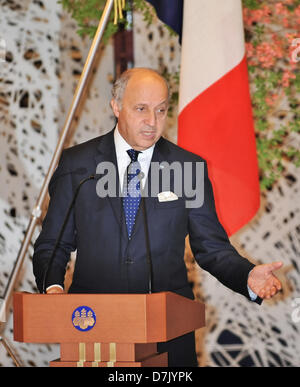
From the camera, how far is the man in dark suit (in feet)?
7.41

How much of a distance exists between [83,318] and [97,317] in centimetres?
4

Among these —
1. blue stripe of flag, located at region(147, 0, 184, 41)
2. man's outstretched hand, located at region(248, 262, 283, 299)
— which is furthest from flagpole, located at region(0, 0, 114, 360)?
man's outstretched hand, located at region(248, 262, 283, 299)

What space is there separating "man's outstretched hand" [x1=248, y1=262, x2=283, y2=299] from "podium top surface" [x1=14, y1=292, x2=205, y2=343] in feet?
1.16

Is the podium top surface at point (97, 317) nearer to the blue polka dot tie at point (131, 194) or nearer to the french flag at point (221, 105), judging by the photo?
the blue polka dot tie at point (131, 194)

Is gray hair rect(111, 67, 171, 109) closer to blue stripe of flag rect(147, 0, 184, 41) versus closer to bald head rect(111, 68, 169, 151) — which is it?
bald head rect(111, 68, 169, 151)

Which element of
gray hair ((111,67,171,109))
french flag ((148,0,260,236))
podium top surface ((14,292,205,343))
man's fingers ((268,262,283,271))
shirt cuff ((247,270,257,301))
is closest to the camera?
podium top surface ((14,292,205,343))

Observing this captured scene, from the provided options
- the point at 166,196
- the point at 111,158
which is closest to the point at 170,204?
the point at 166,196

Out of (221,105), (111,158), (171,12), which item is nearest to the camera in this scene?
(111,158)

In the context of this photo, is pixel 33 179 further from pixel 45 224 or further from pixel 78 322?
pixel 78 322

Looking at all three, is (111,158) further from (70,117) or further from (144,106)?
(70,117)

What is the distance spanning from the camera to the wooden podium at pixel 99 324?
1.66m

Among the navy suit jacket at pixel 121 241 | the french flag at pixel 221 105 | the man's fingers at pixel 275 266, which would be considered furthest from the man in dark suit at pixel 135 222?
the french flag at pixel 221 105

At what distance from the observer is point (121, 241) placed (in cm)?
228

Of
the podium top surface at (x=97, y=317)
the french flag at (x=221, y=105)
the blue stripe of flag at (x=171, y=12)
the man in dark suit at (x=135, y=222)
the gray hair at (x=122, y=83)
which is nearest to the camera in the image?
the podium top surface at (x=97, y=317)
